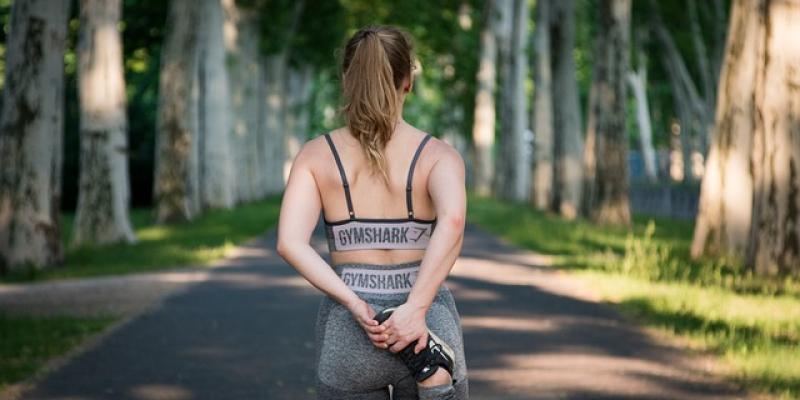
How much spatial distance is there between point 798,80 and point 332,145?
11427 mm

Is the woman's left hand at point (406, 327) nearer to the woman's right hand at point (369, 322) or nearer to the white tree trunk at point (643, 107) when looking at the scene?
the woman's right hand at point (369, 322)

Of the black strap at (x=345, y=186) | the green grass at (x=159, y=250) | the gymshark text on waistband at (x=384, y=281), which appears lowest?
the green grass at (x=159, y=250)

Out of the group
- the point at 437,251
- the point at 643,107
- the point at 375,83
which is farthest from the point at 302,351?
the point at 643,107

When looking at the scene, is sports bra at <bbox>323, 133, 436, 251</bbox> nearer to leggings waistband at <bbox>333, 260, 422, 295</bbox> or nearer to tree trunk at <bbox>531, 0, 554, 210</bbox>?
leggings waistband at <bbox>333, 260, 422, 295</bbox>

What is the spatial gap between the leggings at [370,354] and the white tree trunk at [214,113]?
3010cm

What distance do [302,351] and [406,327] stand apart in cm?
607

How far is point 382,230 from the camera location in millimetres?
3830

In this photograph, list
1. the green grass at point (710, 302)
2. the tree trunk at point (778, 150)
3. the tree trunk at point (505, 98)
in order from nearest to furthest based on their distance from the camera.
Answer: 1. the green grass at point (710, 302)
2. the tree trunk at point (778, 150)
3. the tree trunk at point (505, 98)

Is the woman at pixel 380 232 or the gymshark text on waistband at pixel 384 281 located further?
the gymshark text on waistband at pixel 384 281

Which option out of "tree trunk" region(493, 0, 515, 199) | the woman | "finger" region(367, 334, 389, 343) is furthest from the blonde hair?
"tree trunk" region(493, 0, 515, 199)

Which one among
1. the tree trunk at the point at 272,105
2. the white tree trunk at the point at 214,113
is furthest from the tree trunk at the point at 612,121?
the tree trunk at the point at 272,105

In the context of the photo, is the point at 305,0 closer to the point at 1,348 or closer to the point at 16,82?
the point at 16,82

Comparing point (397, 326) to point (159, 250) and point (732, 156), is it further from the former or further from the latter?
point (159, 250)

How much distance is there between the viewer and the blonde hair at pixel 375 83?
3744 millimetres
